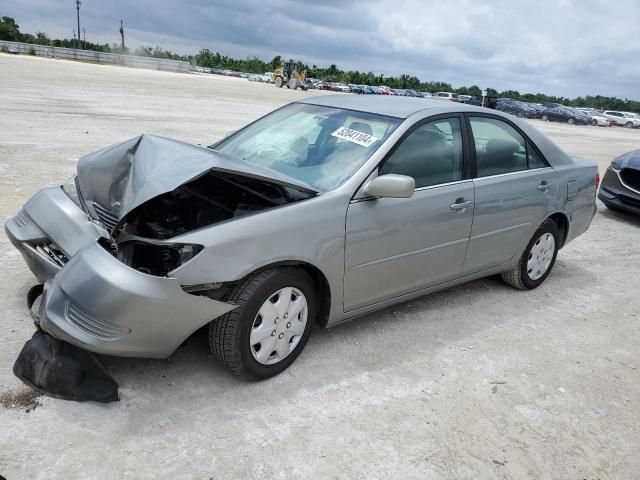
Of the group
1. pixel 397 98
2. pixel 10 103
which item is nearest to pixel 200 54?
pixel 10 103

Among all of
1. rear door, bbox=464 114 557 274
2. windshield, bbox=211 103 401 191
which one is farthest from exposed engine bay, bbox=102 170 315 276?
rear door, bbox=464 114 557 274

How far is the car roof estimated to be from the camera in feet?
12.2

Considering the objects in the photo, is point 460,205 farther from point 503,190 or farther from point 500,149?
point 500,149

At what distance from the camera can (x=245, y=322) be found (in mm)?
2760

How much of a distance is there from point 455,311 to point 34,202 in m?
3.13

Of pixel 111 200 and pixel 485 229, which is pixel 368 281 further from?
pixel 111 200

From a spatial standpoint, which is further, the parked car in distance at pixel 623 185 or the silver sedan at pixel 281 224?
the parked car in distance at pixel 623 185

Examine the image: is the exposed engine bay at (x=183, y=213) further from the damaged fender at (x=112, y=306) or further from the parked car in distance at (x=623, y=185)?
the parked car in distance at (x=623, y=185)

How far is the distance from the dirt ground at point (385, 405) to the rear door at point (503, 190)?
1.71 feet

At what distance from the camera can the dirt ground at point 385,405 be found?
242cm

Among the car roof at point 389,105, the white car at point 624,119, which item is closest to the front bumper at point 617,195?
the car roof at point 389,105

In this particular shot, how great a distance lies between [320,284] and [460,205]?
1.23 meters

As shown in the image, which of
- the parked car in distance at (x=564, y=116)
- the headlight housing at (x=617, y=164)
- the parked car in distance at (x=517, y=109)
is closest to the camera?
the headlight housing at (x=617, y=164)

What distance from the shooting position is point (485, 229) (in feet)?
13.0
